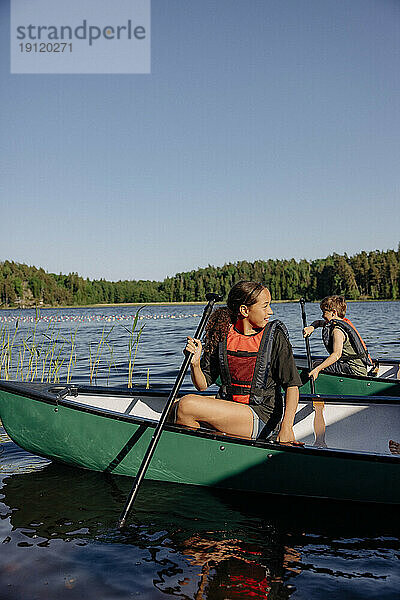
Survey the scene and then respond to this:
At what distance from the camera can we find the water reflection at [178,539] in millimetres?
3357

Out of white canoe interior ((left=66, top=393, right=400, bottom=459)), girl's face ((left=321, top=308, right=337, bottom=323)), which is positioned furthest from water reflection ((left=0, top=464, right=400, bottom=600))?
girl's face ((left=321, top=308, right=337, bottom=323))

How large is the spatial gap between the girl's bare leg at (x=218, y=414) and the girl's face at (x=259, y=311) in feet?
2.11

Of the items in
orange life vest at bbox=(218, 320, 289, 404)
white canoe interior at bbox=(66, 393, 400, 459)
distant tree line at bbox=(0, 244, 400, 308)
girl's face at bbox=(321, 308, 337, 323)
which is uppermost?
distant tree line at bbox=(0, 244, 400, 308)

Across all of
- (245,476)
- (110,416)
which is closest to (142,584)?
(245,476)

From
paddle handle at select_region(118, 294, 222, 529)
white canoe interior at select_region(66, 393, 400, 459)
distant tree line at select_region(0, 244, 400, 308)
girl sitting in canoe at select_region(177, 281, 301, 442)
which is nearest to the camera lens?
paddle handle at select_region(118, 294, 222, 529)

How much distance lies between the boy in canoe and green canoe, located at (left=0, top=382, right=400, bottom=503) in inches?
46.8

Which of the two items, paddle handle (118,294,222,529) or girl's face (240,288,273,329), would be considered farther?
girl's face (240,288,273,329)

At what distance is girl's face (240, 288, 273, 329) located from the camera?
4320 mm

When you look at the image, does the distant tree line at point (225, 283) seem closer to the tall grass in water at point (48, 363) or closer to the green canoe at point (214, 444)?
the tall grass in water at point (48, 363)

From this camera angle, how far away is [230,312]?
447cm

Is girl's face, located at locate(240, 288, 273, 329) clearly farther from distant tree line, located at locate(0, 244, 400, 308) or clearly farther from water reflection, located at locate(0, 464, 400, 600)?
distant tree line, located at locate(0, 244, 400, 308)

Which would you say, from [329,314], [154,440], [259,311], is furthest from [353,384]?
[154,440]

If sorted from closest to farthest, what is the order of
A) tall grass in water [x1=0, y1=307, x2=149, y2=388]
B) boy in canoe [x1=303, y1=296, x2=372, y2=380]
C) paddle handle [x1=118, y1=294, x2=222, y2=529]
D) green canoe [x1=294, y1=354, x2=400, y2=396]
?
paddle handle [x1=118, y1=294, x2=222, y2=529] < boy in canoe [x1=303, y1=296, x2=372, y2=380] < green canoe [x1=294, y1=354, x2=400, y2=396] < tall grass in water [x1=0, y1=307, x2=149, y2=388]

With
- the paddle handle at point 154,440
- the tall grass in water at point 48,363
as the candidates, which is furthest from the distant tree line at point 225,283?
the paddle handle at point 154,440
